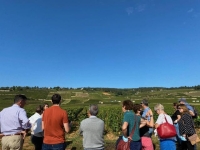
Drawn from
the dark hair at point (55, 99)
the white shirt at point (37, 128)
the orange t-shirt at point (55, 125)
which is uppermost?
the dark hair at point (55, 99)

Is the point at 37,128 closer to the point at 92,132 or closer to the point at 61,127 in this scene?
the point at 61,127

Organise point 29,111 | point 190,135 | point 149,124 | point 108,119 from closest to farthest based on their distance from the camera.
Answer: point 149,124 < point 190,135 < point 108,119 < point 29,111

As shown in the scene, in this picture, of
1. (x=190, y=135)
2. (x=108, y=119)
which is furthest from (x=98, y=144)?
(x=108, y=119)

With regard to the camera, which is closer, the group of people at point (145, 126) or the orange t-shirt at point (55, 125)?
the orange t-shirt at point (55, 125)

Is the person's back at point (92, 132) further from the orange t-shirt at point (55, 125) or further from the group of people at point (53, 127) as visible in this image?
the orange t-shirt at point (55, 125)

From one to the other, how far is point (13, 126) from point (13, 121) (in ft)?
0.33

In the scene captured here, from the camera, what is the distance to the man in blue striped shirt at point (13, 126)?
4.05 meters

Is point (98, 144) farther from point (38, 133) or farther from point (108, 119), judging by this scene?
point (108, 119)

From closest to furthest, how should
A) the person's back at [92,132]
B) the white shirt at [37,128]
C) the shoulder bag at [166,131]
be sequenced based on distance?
the person's back at [92,132], the shoulder bag at [166,131], the white shirt at [37,128]

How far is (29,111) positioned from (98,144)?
1501cm

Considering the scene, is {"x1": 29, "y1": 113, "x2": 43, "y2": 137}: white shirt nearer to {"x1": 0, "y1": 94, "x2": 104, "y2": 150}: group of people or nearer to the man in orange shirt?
{"x1": 0, "y1": 94, "x2": 104, "y2": 150}: group of people

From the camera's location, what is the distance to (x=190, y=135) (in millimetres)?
5188

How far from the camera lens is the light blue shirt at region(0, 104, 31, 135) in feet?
13.5

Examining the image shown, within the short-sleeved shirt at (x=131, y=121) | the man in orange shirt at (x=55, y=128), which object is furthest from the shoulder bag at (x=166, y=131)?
the man in orange shirt at (x=55, y=128)
